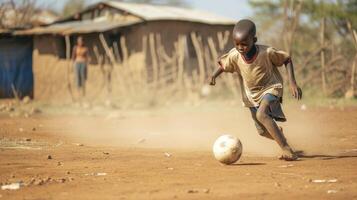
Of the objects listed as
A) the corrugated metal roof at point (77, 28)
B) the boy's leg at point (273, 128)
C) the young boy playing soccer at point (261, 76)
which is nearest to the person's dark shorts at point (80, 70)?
the corrugated metal roof at point (77, 28)

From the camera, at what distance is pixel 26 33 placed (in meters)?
20.9

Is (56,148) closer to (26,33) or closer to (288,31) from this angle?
(288,31)

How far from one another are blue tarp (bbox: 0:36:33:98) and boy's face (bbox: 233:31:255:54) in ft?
53.3

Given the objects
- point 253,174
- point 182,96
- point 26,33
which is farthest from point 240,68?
point 26,33

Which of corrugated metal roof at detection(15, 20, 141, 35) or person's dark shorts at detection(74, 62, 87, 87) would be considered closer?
person's dark shorts at detection(74, 62, 87, 87)

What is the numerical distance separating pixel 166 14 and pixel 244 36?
15.4 metres

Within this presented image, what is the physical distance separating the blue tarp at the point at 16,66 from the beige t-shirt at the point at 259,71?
15.9m

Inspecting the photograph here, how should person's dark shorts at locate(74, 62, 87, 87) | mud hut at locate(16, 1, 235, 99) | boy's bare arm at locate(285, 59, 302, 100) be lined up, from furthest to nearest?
mud hut at locate(16, 1, 235, 99), person's dark shorts at locate(74, 62, 87, 87), boy's bare arm at locate(285, 59, 302, 100)

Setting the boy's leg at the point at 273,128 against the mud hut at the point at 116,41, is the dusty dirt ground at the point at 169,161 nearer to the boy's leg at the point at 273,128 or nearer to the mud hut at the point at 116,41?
the boy's leg at the point at 273,128

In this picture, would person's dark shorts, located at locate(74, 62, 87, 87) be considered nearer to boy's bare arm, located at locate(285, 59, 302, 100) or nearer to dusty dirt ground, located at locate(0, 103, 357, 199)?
dusty dirt ground, located at locate(0, 103, 357, 199)

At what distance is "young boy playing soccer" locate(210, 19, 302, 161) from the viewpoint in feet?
23.0

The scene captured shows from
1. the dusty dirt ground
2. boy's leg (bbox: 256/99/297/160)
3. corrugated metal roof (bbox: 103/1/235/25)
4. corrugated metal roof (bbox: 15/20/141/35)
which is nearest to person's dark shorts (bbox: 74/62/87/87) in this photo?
corrugated metal roof (bbox: 15/20/141/35)

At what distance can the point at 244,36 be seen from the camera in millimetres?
6965

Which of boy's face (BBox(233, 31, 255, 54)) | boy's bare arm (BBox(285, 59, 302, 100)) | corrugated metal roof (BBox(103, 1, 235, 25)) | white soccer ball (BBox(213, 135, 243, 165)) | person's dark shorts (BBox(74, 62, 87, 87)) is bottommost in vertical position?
white soccer ball (BBox(213, 135, 243, 165))
